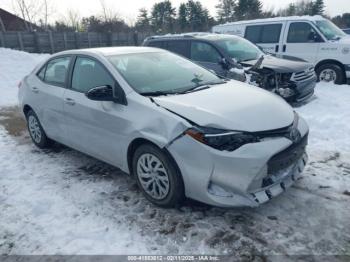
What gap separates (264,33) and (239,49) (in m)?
2.78

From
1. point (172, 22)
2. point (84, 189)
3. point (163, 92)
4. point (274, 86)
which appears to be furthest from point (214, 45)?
point (172, 22)

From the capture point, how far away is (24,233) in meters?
3.24

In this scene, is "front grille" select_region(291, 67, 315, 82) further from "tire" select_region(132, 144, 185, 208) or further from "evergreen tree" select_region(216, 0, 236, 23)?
"evergreen tree" select_region(216, 0, 236, 23)

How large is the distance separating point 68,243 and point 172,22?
52691mm

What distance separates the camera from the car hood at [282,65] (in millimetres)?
6938

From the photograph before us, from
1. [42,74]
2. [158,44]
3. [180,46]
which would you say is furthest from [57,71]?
[158,44]

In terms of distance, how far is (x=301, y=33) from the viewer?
31.1 ft

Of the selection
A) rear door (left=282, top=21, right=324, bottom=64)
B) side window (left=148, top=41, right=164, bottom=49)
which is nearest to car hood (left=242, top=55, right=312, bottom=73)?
rear door (left=282, top=21, right=324, bottom=64)

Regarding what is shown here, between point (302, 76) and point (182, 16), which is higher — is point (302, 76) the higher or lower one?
the lower one

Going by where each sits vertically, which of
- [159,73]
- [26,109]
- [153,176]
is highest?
[159,73]

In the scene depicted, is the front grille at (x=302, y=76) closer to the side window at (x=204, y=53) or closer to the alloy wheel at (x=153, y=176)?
the side window at (x=204, y=53)

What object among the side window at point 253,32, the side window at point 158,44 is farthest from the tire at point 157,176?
the side window at point 253,32

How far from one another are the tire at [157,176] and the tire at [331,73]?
283 inches

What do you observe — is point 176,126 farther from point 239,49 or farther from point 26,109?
point 239,49
